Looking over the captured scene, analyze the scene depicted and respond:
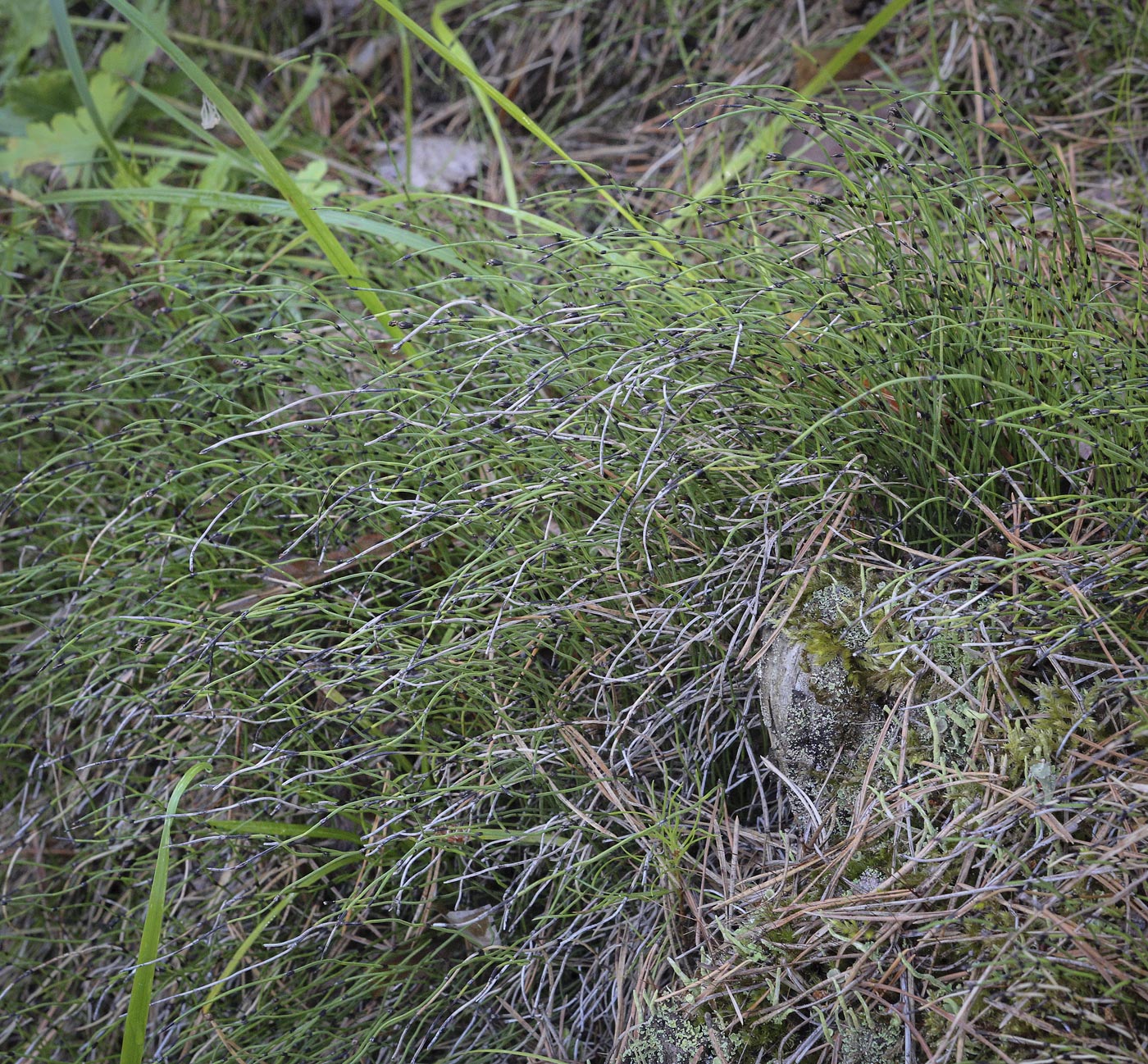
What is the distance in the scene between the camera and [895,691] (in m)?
1.33

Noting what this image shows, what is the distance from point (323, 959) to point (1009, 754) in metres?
1.06

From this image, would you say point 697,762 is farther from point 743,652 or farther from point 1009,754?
point 1009,754

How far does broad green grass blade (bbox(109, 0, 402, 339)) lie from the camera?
1.58 metres

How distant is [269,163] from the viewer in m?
1.65

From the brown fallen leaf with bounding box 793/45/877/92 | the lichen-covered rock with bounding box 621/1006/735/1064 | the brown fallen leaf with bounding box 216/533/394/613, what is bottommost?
the lichen-covered rock with bounding box 621/1006/735/1064

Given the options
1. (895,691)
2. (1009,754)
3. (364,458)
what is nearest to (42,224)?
(364,458)

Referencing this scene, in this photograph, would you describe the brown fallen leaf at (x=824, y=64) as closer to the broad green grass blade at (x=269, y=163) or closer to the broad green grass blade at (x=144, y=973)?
the broad green grass blade at (x=269, y=163)

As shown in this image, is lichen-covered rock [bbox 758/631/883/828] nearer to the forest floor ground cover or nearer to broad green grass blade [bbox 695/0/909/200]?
the forest floor ground cover

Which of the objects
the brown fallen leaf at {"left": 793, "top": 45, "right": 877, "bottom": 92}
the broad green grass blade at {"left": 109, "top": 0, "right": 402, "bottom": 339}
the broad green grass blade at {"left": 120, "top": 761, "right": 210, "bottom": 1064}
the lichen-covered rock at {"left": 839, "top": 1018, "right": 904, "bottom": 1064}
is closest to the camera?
the lichen-covered rock at {"left": 839, "top": 1018, "right": 904, "bottom": 1064}

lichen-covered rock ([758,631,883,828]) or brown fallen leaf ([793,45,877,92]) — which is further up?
brown fallen leaf ([793,45,877,92])

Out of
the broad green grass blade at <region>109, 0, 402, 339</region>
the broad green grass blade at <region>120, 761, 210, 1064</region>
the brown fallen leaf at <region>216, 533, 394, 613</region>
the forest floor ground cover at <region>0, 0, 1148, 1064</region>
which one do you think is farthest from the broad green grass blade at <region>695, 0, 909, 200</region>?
the broad green grass blade at <region>120, 761, 210, 1064</region>

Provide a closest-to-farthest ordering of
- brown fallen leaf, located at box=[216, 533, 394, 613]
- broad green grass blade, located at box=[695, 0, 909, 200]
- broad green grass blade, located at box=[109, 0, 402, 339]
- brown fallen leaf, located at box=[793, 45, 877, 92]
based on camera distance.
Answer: broad green grass blade, located at box=[109, 0, 402, 339] < brown fallen leaf, located at box=[216, 533, 394, 613] < broad green grass blade, located at box=[695, 0, 909, 200] < brown fallen leaf, located at box=[793, 45, 877, 92]

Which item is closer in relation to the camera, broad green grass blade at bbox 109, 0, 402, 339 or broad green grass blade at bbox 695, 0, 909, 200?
broad green grass blade at bbox 109, 0, 402, 339

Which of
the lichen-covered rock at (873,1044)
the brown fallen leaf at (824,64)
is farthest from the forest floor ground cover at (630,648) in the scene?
the brown fallen leaf at (824,64)
